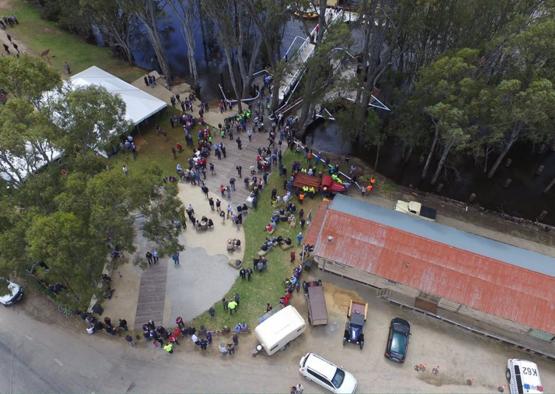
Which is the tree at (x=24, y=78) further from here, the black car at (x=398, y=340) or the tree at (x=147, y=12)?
the black car at (x=398, y=340)

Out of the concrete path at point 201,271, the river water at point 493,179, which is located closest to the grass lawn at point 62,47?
the concrete path at point 201,271

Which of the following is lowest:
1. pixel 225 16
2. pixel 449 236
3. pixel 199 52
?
pixel 449 236

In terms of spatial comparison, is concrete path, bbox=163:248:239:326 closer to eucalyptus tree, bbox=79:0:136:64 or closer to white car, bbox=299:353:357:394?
white car, bbox=299:353:357:394

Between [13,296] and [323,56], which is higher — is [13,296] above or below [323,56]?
below

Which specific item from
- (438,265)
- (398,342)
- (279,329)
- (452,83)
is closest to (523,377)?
(398,342)

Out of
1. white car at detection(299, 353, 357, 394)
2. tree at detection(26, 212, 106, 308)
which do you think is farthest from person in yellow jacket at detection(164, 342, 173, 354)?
white car at detection(299, 353, 357, 394)

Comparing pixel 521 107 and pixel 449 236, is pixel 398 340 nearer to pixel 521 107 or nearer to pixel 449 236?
pixel 449 236
